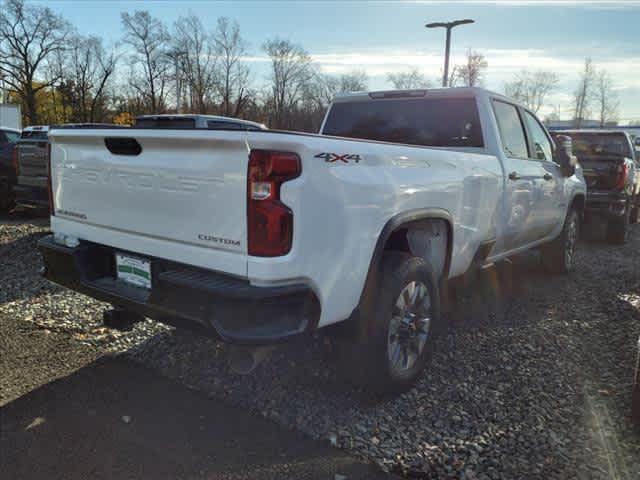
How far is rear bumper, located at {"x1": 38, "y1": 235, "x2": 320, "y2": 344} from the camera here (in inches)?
94.2

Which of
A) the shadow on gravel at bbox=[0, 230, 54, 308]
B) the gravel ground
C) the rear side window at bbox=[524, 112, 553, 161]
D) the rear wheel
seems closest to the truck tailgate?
the gravel ground

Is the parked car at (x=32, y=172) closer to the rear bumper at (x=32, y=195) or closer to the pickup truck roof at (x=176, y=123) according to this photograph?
the rear bumper at (x=32, y=195)

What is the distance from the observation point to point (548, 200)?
5.52m

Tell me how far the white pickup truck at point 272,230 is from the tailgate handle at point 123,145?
0.04 ft

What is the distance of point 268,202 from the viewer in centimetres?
236

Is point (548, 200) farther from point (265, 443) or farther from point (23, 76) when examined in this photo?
point (23, 76)

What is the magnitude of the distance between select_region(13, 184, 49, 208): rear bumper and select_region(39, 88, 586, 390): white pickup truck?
20.2 feet

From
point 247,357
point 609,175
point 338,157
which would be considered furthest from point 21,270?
point 609,175

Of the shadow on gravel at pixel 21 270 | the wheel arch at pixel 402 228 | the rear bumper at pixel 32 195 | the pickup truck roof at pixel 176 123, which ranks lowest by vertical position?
the shadow on gravel at pixel 21 270

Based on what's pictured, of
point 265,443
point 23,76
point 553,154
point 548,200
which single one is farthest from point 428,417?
point 23,76

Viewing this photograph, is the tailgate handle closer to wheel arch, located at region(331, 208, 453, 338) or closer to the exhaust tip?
the exhaust tip

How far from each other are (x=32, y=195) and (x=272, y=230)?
26.6 ft

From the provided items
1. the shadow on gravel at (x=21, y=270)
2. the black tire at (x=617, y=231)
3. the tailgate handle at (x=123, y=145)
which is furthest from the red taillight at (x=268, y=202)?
the black tire at (x=617, y=231)

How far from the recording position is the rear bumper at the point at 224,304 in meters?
2.39
